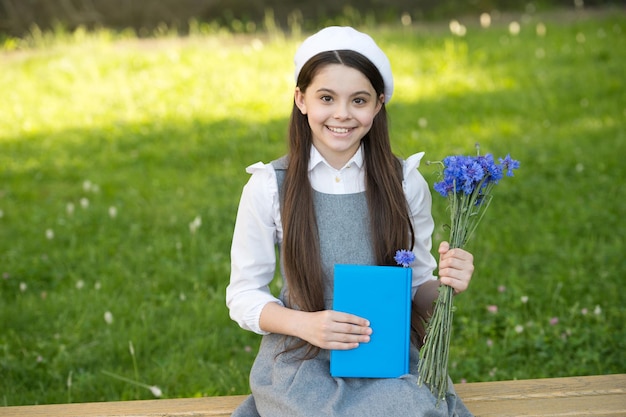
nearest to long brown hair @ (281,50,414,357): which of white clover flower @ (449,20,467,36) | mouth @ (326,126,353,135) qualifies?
mouth @ (326,126,353,135)

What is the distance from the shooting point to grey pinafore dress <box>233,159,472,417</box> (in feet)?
7.80

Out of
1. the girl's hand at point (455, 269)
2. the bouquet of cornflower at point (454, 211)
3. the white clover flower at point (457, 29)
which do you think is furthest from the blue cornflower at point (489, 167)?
the white clover flower at point (457, 29)

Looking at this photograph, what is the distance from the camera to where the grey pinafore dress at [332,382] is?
238cm

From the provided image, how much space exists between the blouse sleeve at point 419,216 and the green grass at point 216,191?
1.06 meters

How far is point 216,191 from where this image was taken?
5375 millimetres

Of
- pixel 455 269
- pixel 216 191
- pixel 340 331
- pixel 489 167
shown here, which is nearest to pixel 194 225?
pixel 216 191

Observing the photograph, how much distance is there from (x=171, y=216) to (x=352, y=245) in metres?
2.63

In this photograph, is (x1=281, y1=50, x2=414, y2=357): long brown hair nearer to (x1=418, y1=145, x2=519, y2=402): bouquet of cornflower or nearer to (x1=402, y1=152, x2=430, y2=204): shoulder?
(x1=402, y1=152, x2=430, y2=204): shoulder

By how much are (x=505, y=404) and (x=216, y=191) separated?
2.98 meters

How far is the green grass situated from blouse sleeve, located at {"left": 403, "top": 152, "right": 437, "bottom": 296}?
3.47ft

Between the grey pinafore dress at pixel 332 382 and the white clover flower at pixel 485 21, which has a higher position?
the white clover flower at pixel 485 21

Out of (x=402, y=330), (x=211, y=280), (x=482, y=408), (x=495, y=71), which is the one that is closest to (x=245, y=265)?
(x=402, y=330)

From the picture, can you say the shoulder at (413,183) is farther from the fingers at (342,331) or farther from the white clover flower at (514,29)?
the white clover flower at (514,29)

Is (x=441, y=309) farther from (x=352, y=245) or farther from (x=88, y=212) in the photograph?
(x=88, y=212)
